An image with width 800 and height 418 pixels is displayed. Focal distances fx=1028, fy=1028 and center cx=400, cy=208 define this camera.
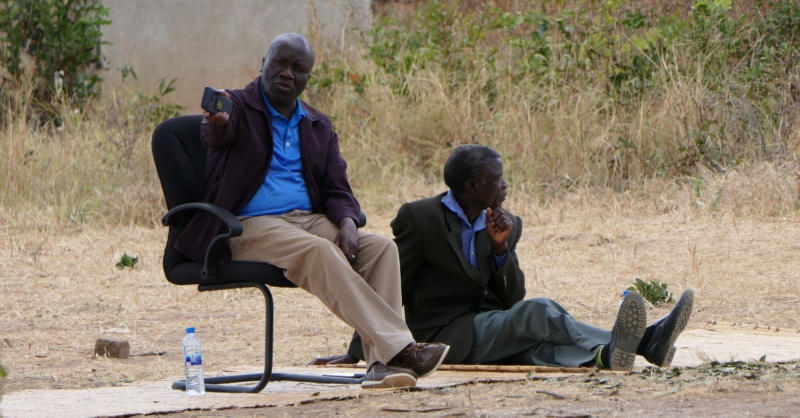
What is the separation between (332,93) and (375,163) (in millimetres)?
1383

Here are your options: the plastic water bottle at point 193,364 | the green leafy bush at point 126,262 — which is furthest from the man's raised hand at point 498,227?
the green leafy bush at point 126,262

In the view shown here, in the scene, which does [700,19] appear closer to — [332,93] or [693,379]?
[332,93]

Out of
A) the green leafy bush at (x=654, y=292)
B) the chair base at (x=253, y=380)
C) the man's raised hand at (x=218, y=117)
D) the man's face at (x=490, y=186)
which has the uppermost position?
the man's raised hand at (x=218, y=117)

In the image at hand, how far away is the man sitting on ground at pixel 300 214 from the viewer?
3.57 metres

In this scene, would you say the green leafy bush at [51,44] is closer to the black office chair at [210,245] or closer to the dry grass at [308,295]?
the dry grass at [308,295]

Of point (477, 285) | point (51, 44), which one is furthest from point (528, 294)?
point (51, 44)

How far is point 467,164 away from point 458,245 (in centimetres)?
34

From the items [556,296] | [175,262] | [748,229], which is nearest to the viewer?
[175,262]

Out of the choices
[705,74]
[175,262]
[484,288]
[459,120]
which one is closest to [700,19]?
[705,74]

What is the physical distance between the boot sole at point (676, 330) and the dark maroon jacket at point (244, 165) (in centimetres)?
127

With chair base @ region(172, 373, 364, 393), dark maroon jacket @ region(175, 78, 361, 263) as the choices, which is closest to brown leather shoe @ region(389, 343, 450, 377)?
chair base @ region(172, 373, 364, 393)

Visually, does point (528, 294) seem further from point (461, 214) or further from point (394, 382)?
point (394, 382)

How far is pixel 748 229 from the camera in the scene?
23.9 ft

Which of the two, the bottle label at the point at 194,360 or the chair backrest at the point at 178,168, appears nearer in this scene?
the bottle label at the point at 194,360
